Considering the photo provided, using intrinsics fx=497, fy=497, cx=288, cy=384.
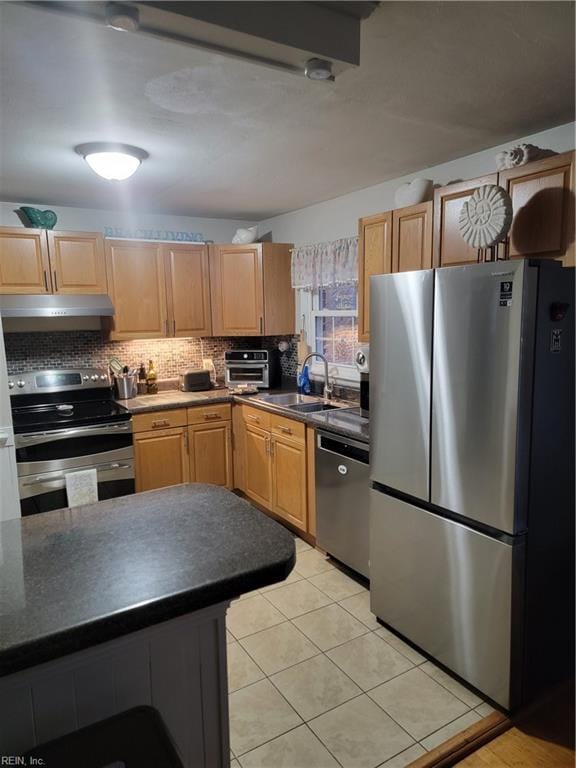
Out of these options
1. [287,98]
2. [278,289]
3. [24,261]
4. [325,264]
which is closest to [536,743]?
[287,98]

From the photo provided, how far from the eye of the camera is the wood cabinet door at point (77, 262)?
133 inches

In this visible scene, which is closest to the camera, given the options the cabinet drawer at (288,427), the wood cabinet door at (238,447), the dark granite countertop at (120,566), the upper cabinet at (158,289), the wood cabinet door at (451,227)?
the dark granite countertop at (120,566)

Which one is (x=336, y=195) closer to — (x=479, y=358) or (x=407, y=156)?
(x=407, y=156)

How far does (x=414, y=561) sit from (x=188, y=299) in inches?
104

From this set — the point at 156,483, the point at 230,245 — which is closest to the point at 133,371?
the point at 156,483

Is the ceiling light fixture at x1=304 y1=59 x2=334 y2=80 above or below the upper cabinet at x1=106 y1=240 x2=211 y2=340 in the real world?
above

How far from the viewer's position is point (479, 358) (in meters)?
1.82

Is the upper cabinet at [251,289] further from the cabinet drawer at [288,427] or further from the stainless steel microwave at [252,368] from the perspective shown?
the cabinet drawer at [288,427]

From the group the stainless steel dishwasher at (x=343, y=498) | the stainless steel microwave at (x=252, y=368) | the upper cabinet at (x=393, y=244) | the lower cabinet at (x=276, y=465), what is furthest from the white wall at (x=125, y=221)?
the stainless steel dishwasher at (x=343, y=498)

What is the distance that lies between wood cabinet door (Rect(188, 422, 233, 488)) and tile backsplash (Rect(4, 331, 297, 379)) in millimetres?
719

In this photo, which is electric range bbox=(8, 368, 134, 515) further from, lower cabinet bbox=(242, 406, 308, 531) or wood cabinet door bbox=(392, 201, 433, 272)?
wood cabinet door bbox=(392, 201, 433, 272)

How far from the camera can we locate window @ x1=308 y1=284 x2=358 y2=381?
11.9 feet

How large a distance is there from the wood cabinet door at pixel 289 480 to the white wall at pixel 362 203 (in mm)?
1560

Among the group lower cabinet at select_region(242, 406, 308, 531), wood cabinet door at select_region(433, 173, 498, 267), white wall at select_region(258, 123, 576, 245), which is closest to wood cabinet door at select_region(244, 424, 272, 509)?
lower cabinet at select_region(242, 406, 308, 531)
